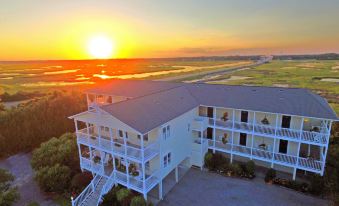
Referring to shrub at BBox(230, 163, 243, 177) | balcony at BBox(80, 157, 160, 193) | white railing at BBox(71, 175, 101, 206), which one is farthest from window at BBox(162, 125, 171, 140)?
shrub at BBox(230, 163, 243, 177)

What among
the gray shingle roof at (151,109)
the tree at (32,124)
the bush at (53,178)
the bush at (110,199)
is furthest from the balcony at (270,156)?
the tree at (32,124)

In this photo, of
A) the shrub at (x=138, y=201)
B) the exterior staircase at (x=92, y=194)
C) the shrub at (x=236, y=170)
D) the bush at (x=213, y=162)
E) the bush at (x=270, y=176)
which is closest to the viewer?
the shrub at (x=138, y=201)

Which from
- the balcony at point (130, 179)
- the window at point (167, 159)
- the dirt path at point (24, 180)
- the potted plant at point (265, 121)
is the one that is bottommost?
the dirt path at point (24, 180)

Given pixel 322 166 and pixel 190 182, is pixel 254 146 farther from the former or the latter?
pixel 190 182

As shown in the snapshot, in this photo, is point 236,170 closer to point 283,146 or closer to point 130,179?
point 283,146

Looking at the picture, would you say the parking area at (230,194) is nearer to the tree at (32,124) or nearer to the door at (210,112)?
the door at (210,112)

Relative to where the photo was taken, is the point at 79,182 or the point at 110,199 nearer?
the point at 110,199

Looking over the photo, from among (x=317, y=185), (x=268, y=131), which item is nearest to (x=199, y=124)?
(x=268, y=131)
